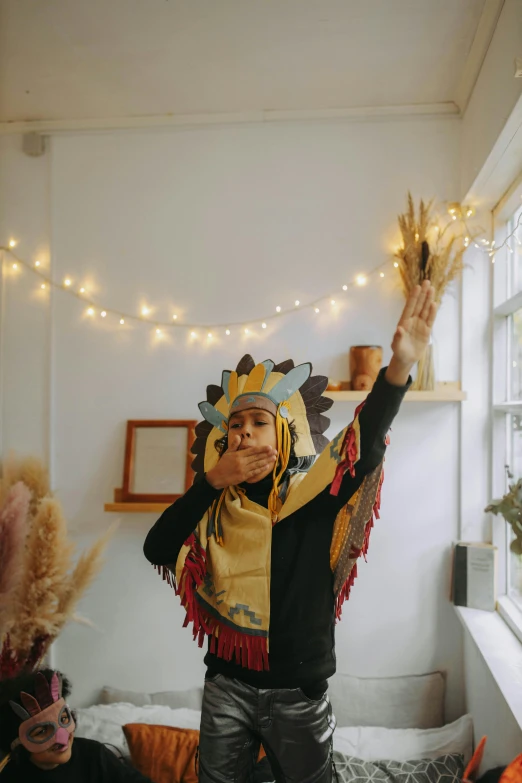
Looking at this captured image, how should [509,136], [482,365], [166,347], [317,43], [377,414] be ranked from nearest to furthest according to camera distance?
[377,414] < [509,136] < [317,43] < [482,365] < [166,347]

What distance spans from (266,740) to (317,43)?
2.08 m

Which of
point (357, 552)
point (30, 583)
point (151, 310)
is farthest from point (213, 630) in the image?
point (151, 310)

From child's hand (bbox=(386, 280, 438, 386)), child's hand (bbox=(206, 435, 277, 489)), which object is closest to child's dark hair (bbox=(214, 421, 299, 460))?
child's hand (bbox=(206, 435, 277, 489))

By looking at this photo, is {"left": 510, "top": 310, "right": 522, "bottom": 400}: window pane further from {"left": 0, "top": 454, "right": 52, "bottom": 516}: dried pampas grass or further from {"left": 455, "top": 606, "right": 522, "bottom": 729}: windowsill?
{"left": 0, "top": 454, "right": 52, "bottom": 516}: dried pampas grass

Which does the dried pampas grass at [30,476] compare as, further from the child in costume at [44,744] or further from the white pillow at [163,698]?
the white pillow at [163,698]

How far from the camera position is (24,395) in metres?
2.56

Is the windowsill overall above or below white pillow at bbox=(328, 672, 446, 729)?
above

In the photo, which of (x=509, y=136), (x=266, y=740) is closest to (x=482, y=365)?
(x=509, y=136)

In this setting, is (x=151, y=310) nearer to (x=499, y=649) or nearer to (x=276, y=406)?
(x=276, y=406)

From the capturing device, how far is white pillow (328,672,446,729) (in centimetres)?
222

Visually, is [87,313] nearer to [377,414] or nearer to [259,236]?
[259,236]

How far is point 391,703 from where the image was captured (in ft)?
7.33

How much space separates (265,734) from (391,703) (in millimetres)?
1077

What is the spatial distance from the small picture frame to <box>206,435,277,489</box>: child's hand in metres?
1.00
